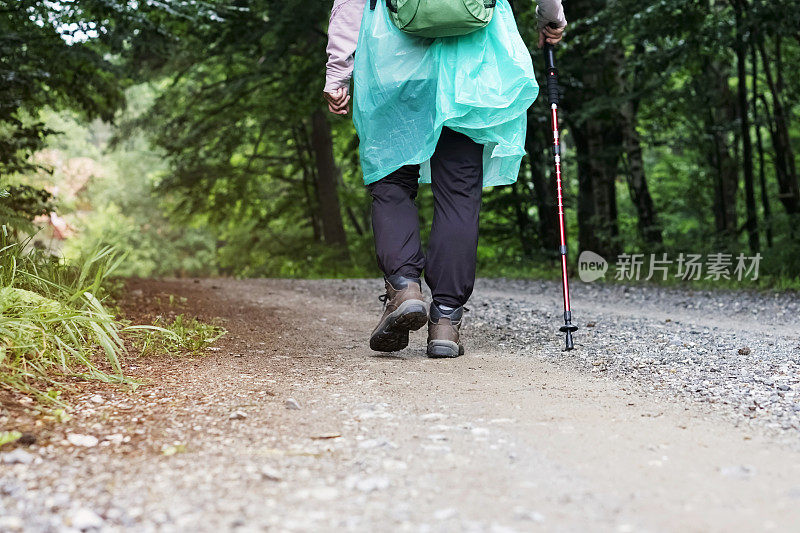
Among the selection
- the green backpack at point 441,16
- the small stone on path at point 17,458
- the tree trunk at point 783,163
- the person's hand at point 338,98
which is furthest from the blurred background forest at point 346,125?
the green backpack at point 441,16

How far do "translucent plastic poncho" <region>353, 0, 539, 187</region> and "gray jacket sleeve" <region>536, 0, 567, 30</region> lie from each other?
35 cm

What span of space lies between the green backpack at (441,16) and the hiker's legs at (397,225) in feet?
2.12

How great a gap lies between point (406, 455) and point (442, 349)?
1.60m

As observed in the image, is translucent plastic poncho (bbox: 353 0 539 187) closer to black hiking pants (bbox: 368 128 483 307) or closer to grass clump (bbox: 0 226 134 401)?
black hiking pants (bbox: 368 128 483 307)

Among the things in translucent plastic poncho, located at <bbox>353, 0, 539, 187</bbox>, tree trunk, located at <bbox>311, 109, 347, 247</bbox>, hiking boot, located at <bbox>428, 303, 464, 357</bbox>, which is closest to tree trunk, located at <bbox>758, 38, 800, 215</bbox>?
translucent plastic poncho, located at <bbox>353, 0, 539, 187</bbox>

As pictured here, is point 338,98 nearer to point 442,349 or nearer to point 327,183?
point 442,349

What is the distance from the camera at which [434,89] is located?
140 inches

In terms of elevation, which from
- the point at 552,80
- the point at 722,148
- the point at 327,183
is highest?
the point at 552,80

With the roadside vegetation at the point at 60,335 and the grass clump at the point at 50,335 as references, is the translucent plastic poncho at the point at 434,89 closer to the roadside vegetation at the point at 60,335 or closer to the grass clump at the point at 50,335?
the roadside vegetation at the point at 60,335

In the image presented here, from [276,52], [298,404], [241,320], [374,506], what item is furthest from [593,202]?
[374,506]

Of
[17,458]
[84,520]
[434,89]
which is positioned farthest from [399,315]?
[84,520]

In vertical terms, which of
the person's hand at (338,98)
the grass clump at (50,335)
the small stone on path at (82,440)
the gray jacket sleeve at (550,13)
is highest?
the gray jacket sleeve at (550,13)

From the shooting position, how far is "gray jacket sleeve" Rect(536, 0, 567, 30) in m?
3.87

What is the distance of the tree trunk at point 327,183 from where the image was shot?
15.1 meters
